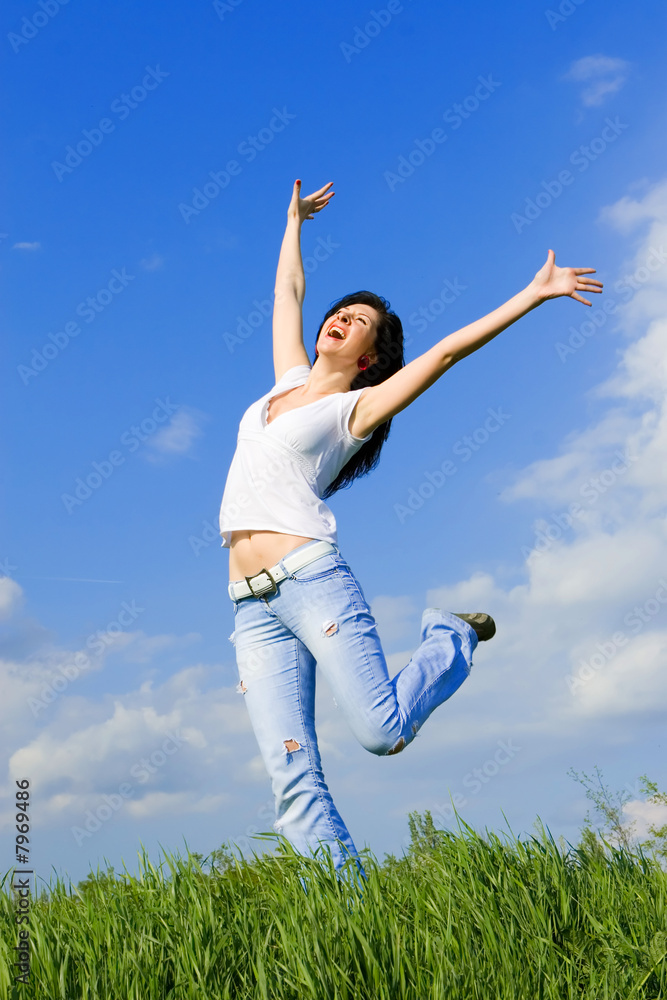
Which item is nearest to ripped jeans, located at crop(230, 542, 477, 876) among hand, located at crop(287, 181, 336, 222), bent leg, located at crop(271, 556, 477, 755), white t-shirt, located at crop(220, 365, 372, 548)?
bent leg, located at crop(271, 556, 477, 755)

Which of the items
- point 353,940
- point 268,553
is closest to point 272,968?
point 353,940

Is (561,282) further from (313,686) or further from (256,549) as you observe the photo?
(313,686)

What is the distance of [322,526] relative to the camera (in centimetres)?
365

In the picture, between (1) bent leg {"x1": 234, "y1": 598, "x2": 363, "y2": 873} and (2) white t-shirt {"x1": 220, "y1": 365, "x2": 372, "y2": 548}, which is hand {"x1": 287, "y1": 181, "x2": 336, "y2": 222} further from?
(1) bent leg {"x1": 234, "y1": 598, "x2": 363, "y2": 873}

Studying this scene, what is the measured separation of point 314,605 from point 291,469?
0.65 meters

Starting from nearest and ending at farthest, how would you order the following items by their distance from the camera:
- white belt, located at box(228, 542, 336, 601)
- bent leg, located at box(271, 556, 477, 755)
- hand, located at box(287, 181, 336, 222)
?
bent leg, located at box(271, 556, 477, 755)
white belt, located at box(228, 542, 336, 601)
hand, located at box(287, 181, 336, 222)

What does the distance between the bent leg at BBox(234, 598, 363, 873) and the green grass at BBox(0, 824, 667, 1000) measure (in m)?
0.10

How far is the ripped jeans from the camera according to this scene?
3.41 metres

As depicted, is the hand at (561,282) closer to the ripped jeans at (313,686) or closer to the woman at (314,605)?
the woman at (314,605)

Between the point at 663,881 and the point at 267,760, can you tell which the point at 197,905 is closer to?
the point at 267,760

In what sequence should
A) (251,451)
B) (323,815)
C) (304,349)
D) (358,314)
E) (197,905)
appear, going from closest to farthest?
1. (197,905)
2. (323,815)
3. (251,451)
4. (358,314)
5. (304,349)

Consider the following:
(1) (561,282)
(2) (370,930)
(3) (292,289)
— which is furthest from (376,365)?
(2) (370,930)

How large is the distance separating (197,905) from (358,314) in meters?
2.70

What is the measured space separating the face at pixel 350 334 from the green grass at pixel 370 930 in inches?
86.7
